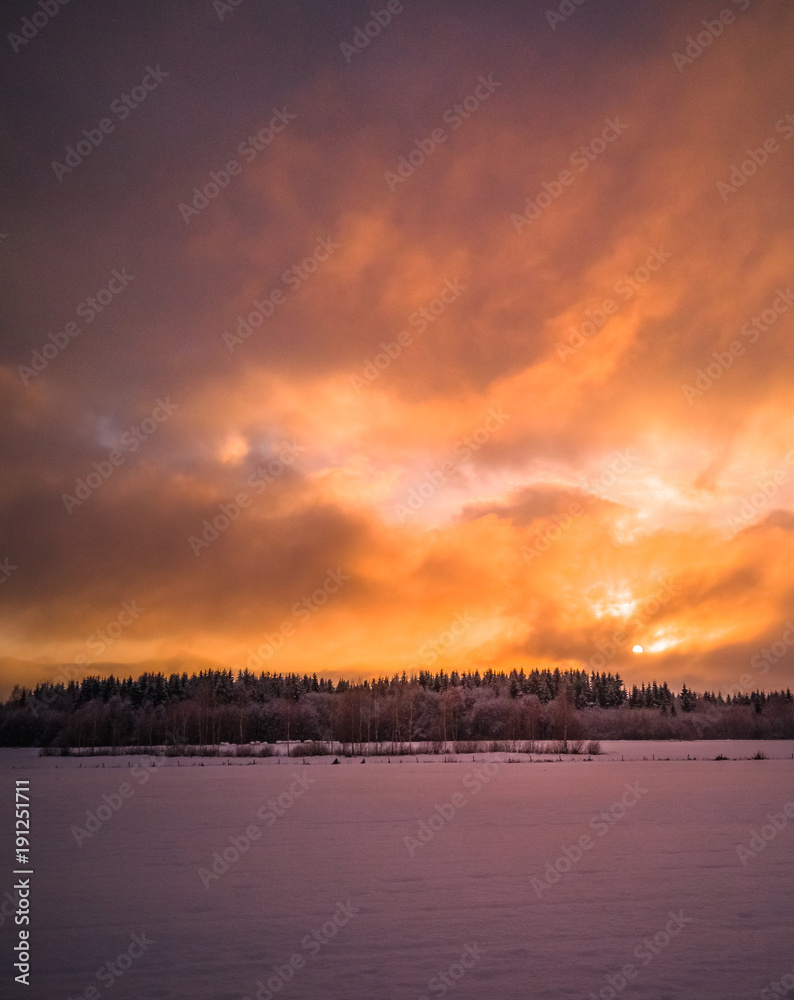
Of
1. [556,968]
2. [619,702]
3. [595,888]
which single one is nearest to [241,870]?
[595,888]

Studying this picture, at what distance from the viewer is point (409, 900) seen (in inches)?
469

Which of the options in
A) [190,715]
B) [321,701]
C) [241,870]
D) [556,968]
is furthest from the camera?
[321,701]

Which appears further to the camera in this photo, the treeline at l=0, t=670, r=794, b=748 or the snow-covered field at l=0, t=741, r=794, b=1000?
the treeline at l=0, t=670, r=794, b=748

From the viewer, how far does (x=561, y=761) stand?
56938mm

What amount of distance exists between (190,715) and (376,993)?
10845 centimetres

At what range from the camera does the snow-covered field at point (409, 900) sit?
8.34 m

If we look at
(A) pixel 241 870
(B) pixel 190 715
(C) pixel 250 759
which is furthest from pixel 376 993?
(B) pixel 190 715

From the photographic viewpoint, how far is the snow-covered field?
8.34 m

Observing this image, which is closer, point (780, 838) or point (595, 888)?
point (595, 888)

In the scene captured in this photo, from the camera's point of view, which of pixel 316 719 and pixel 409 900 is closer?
pixel 409 900

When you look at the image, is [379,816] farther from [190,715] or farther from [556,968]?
[190,715]

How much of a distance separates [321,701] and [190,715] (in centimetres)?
3628

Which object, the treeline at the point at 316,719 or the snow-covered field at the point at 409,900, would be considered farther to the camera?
the treeline at the point at 316,719

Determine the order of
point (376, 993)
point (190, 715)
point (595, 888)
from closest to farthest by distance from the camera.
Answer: point (376, 993)
point (595, 888)
point (190, 715)
